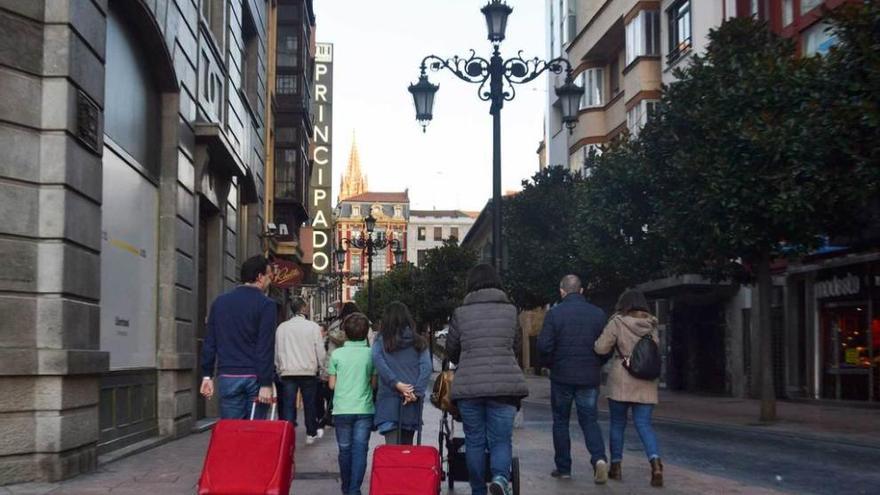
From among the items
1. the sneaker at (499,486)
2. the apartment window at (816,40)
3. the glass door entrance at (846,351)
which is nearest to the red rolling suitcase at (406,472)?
the sneaker at (499,486)

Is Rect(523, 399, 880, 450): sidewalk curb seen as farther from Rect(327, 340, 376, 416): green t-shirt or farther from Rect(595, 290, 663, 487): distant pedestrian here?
Rect(327, 340, 376, 416): green t-shirt

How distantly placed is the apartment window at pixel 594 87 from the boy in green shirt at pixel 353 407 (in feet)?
111

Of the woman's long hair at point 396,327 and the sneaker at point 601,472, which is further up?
the woman's long hair at point 396,327

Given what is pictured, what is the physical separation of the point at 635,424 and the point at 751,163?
33.6 feet

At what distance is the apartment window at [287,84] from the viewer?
4403 cm

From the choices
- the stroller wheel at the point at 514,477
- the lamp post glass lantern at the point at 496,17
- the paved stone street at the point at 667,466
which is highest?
the lamp post glass lantern at the point at 496,17

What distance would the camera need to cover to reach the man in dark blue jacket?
10.2 m

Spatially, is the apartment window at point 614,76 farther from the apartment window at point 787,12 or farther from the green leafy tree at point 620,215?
the green leafy tree at point 620,215

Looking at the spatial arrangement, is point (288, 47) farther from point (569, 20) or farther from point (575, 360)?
point (575, 360)

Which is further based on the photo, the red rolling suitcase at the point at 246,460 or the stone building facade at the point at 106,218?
the stone building facade at the point at 106,218

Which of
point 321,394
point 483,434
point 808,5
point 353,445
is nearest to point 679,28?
point 808,5

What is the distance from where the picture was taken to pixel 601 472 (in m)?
9.91

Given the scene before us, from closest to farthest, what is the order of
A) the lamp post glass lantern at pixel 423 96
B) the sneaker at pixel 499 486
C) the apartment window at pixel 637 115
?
1. the sneaker at pixel 499 486
2. the lamp post glass lantern at pixel 423 96
3. the apartment window at pixel 637 115

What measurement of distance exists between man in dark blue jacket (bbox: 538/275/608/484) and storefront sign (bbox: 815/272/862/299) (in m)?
17.9
